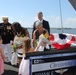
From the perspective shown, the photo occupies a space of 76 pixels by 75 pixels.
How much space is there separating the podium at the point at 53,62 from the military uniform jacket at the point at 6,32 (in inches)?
214

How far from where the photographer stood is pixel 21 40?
7.65 metres

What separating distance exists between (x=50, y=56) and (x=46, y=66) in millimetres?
161

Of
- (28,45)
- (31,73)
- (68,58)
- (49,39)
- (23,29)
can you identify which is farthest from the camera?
(23,29)

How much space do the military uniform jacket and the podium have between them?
17.8ft

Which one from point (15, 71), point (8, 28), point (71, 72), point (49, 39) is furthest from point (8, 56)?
point (71, 72)

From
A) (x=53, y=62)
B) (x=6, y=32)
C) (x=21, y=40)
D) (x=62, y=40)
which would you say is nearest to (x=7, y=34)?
(x=6, y=32)

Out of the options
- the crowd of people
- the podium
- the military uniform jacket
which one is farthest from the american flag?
the military uniform jacket

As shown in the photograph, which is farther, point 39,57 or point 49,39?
point 49,39

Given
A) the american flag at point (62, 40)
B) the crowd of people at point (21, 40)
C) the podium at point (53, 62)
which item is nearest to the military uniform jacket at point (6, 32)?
the crowd of people at point (21, 40)

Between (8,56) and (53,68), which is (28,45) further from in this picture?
(8,56)

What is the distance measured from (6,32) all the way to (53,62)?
5.69m

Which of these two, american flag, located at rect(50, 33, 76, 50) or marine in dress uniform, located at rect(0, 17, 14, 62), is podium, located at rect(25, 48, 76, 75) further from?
marine in dress uniform, located at rect(0, 17, 14, 62)

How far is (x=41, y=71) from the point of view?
4.14 metres

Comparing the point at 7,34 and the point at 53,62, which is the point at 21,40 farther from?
the point at 53,62
